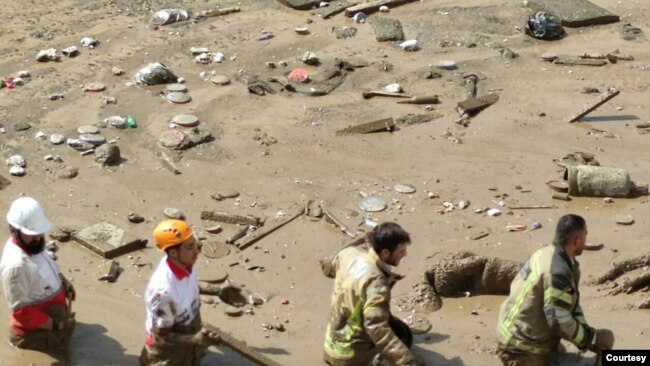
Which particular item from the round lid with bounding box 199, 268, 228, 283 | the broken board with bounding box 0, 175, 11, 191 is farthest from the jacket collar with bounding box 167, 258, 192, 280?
the broken board with bounding box 0, 175, 11, 191

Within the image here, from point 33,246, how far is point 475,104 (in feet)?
21.2

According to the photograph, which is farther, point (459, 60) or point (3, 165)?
point (459, 60)

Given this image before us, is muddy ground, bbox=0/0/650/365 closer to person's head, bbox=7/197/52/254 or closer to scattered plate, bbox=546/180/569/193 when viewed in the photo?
scattered plate, bbox=546/180/569/193

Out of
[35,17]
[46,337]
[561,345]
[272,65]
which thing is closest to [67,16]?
[35,17]

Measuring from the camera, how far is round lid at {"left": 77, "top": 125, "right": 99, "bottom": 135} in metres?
11.1

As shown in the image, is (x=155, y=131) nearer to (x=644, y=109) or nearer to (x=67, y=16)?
(x=67, y=16)

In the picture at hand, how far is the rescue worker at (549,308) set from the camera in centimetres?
638

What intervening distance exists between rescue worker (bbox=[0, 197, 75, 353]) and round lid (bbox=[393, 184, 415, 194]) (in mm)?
3993

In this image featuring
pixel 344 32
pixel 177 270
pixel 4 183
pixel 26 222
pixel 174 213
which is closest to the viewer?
pixel 177 270

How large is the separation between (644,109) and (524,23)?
3.00 metres

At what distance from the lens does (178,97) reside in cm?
1191

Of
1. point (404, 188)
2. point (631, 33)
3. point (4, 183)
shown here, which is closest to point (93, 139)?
point (4, 183)

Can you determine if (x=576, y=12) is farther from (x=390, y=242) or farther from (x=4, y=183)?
(x=390, y=242)

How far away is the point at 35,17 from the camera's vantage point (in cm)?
1427
